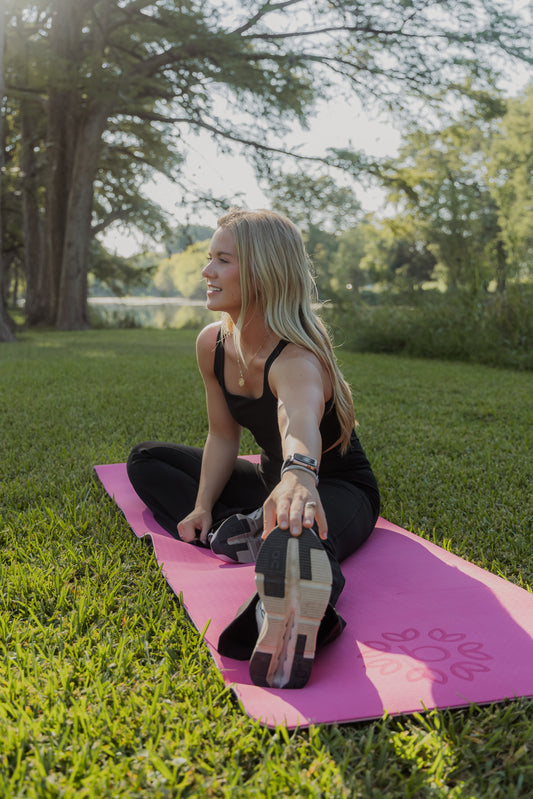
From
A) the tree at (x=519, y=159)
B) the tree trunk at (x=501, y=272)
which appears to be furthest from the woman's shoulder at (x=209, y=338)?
the tree at (x=519, y=159)

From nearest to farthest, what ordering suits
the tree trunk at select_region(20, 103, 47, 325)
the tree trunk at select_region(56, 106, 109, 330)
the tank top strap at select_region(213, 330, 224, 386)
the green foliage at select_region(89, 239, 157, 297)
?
the tank top strap at select_region(213, 330, 224, 386)
the tree trunk at select_region(56, 106, 109, 330)
the tree trunk at select_region(20, 103, 47, 325)
the green foliage at select_region(89, 239, 157, 297)

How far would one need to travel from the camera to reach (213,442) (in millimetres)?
2812

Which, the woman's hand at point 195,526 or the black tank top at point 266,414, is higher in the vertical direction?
the black tank top at point 266,414

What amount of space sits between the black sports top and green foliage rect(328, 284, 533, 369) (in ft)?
21.0

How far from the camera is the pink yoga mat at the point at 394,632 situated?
5.24 feet

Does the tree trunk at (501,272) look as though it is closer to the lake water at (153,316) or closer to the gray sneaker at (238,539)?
the lake water at (153,316)

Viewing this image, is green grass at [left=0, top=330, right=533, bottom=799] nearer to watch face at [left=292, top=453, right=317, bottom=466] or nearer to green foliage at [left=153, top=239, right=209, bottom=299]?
watch face at [left=292, top=453, right=317, bottom=466]

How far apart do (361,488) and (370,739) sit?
1303 millimetres

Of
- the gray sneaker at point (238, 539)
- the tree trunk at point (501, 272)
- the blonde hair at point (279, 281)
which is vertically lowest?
the gray sneaker at point (238, 539)

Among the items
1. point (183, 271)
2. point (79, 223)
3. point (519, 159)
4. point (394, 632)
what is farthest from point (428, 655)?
point (183, 271)

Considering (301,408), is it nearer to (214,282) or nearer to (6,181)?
(214,282)

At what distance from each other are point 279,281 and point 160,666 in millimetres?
1342

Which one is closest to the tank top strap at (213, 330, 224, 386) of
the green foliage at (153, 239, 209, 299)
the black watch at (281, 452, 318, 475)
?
the green foliage at (153, 239, 209, 299)

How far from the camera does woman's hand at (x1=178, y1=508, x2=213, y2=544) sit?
2705 mm
